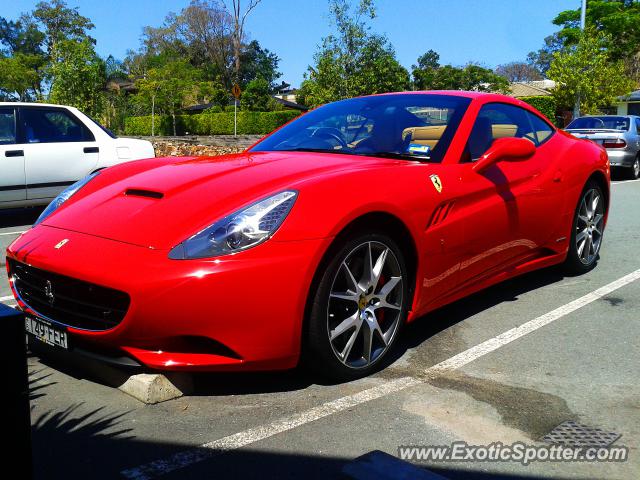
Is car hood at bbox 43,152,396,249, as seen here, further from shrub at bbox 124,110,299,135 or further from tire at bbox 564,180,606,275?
shrub at bbox 124,110,299,135

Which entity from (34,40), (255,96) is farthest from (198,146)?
(34,40)

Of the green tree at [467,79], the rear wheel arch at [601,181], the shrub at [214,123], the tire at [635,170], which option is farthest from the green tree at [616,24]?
the rear wheel arch at [601,181]

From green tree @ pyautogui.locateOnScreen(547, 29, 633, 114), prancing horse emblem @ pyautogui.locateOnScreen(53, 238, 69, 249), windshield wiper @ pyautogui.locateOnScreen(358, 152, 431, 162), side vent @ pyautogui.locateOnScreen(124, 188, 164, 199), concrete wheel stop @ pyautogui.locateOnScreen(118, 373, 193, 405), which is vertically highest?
green tree @ pyautogui.locateOnScreen(547, 29, 633, 114)

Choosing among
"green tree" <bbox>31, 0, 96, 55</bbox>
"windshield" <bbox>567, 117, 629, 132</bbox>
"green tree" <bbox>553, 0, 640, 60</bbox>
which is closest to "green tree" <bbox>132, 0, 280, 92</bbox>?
"green tree" <bbox>31, 0, 96, 55</bbox>

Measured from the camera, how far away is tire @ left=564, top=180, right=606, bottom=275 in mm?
5117

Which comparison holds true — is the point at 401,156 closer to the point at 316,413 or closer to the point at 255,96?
the point at 316,413

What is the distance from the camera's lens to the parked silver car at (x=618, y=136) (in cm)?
1452

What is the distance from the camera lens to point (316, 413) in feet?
9.35

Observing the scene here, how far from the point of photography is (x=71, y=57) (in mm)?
Answer: 32594

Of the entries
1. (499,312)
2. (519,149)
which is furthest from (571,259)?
(519,149)

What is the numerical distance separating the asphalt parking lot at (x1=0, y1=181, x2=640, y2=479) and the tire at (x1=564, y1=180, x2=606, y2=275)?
3.65 ft

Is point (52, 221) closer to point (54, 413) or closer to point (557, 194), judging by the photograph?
point (54, 413)

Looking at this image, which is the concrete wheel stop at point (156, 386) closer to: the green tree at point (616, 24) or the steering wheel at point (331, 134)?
the steering wheel at point (331, 134)

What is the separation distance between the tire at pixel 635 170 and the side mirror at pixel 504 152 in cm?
1210
